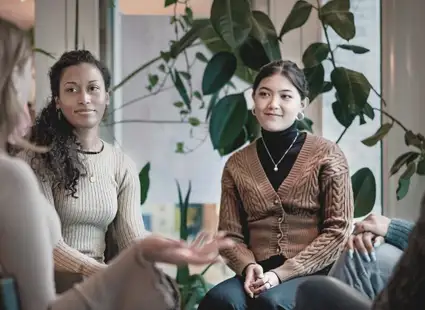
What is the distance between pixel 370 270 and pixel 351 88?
3.27 feet

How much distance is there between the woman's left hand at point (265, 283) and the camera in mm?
1808

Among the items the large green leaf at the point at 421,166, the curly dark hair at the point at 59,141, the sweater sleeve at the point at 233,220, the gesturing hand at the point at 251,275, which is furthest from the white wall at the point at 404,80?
the curly dark hair at the point at 59,141

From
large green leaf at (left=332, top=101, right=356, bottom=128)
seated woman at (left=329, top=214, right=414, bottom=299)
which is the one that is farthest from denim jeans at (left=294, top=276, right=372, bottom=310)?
large green leaf at (left=332, top=101, right=356, bottom=128)

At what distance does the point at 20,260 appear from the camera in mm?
893

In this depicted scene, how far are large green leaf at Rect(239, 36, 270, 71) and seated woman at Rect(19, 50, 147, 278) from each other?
54 cm

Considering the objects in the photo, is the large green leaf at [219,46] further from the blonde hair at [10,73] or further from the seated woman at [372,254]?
the blonde hair at [10,73]

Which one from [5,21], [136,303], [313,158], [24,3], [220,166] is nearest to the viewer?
[136,303]

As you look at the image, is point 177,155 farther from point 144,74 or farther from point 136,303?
point 136,303

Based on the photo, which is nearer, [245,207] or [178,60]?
[245,207]

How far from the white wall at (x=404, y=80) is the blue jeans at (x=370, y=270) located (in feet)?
4.16

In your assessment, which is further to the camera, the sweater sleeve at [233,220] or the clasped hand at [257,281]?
the sweater sleeve at [233,220]

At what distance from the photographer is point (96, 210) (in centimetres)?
188

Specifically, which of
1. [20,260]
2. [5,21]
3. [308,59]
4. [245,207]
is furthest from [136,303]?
[308,59]

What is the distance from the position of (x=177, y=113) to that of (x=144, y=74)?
21cm
